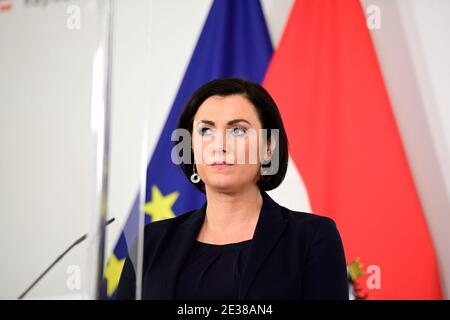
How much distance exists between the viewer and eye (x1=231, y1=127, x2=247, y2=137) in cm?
81

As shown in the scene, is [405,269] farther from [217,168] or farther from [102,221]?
[102,221]

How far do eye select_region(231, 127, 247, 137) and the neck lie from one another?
0.10 metres

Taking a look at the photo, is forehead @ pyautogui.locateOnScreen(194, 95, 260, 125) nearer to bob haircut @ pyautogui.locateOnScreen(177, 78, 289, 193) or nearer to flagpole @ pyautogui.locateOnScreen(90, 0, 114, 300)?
bob haircut @ pyautogui.locateOnScreen(177, 78, 289, 193)

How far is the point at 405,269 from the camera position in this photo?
1.29 meters

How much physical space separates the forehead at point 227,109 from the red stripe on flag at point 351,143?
576mm

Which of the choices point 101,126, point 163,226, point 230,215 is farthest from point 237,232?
point 101,126

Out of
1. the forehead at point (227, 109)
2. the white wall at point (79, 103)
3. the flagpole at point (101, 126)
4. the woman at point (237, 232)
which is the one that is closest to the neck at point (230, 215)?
the woman at point (237, 232)

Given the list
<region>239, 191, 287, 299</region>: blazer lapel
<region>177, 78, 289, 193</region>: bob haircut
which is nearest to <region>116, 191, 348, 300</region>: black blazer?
<region>239, 191, 287, 299</region>: blazer lapel

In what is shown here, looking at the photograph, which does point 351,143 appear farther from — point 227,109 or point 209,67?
point 227,109

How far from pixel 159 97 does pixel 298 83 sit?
45 centimetres

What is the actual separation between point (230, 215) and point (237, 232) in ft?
0.11

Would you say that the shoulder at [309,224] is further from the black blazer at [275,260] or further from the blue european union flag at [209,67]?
the blue european union flag at [209,67]
